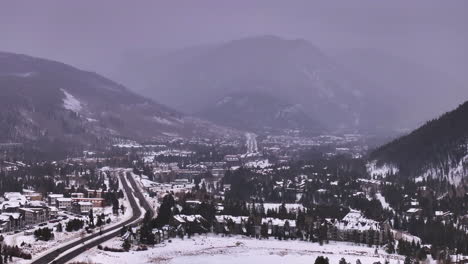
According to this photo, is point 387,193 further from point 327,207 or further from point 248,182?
point 248,182

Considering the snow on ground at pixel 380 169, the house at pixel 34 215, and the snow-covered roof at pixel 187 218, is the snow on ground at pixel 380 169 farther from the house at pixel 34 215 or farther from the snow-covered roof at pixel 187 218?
the house at pixel 34 215

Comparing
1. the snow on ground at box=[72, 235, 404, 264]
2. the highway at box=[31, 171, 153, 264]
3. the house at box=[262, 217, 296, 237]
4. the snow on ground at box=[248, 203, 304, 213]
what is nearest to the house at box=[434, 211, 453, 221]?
the snow on ground at box=[72, 235, 404, 264]

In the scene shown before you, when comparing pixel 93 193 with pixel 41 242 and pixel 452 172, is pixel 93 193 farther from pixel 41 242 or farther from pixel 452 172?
pixel 452 172

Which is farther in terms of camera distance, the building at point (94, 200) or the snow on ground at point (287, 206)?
the building at point (94, 200)

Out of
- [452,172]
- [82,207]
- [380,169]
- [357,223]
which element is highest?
[380,169]

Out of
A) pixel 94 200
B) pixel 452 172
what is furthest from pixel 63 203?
pixel 452 172

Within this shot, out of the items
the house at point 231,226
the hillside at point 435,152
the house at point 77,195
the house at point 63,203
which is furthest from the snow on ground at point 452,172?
the house at point 63,203

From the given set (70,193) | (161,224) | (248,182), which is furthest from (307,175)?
(161,224)
